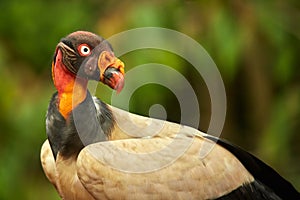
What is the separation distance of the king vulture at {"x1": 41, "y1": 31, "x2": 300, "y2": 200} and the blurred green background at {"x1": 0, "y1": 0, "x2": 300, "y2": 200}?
1.25m

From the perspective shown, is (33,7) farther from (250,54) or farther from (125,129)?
(125,129)

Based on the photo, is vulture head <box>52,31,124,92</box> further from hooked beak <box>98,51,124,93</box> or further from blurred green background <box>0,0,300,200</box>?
blurred green background <box>0,0,300,200</box>

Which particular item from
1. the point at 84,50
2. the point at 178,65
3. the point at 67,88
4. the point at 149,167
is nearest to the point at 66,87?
the point at 67,88

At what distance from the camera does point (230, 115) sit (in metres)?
4.69

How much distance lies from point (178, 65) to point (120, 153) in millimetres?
1582

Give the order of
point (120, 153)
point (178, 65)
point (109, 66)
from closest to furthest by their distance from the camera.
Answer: point (109, 66) < point (120, 153) < point (178, 65)

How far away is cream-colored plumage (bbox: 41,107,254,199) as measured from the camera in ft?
8.07

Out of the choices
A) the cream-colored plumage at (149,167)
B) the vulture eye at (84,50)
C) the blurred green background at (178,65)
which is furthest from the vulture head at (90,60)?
the blurred green background at (178,65)

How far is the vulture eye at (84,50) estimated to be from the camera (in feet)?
7.75

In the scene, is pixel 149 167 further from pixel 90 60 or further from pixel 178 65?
pixel 178 65

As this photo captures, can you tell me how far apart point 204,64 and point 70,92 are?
1619mm

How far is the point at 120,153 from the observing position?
248 centimetres

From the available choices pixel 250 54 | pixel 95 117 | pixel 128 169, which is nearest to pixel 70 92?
pixel 95 117

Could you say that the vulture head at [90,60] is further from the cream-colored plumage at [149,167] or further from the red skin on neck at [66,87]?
the cream-colored plumage at [149,167]
